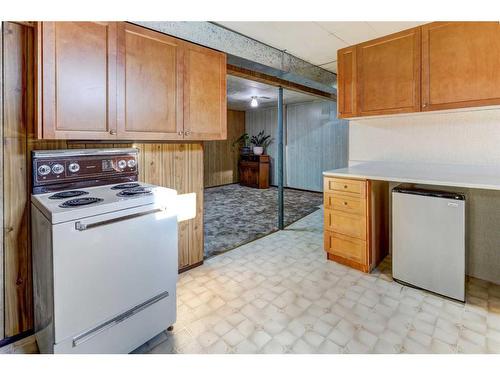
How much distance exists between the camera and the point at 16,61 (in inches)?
66.1

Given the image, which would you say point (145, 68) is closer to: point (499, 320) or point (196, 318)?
point (196, 318)

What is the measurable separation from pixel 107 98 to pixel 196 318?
160 cm

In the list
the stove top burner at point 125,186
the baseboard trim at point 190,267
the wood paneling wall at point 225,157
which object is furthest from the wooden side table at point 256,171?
the stove top burner at point 125,186

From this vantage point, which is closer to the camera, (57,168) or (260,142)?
(57,168)

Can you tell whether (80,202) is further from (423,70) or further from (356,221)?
(423,70)

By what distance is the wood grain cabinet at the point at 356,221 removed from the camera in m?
2.56

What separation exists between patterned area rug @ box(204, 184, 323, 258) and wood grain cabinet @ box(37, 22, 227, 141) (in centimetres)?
158

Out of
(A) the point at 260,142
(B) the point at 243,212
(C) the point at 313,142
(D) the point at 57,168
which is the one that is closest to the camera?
(D) the point at 57,168

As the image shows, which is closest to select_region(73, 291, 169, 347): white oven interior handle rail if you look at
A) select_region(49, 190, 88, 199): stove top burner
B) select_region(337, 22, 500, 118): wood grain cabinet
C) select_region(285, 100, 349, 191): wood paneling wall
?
select_region(49, 190, 88, 199): stove top burner

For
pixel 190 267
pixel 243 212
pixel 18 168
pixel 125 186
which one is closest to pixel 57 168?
pixel 18 168

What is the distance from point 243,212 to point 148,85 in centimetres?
332

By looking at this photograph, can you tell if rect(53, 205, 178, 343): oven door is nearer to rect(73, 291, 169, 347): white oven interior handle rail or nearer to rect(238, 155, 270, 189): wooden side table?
rect(73, 291, 169, 347): white oven interior handle rail

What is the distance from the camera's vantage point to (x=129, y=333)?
155cm
